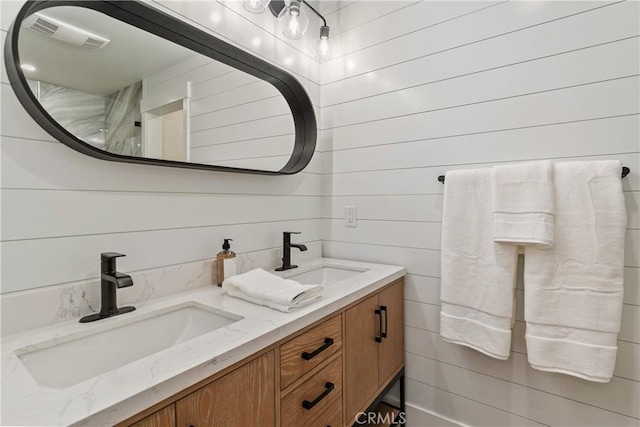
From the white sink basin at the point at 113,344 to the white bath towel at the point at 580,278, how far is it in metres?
1.09

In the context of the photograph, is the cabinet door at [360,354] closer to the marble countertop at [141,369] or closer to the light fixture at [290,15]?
the marble countertop at [141,369]

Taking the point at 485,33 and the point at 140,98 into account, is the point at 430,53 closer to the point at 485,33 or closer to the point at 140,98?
the point at 485,33

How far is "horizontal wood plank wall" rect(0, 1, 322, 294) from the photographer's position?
828 millimetres

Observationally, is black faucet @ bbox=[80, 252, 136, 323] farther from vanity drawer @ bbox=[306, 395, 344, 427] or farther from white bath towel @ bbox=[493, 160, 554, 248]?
white bath towel @ bbox=[493, 160, 554, 248]

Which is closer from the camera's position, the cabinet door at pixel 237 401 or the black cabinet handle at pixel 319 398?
the cabinet door at pixel 237 401

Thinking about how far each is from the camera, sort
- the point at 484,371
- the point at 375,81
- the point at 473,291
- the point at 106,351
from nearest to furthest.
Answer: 1. the point at 106,351
2. the point at 473,291
3. the point at 484,371
4. the point at 375,81

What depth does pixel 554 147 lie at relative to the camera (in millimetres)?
1258

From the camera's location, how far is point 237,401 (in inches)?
29.5

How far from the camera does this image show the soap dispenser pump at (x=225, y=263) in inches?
49.4

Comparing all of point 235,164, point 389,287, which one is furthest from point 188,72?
point 389,287

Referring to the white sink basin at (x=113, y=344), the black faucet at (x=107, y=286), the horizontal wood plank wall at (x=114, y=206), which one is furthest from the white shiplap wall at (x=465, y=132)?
the black faucet at (x=107, y=286)

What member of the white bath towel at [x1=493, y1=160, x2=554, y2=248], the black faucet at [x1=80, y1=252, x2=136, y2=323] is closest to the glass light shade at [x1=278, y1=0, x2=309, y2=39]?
the white bath towel at [x1=493, y1=160, x2=554, y2=248]

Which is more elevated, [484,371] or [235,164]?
[235,164]

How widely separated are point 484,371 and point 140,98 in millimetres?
1771
